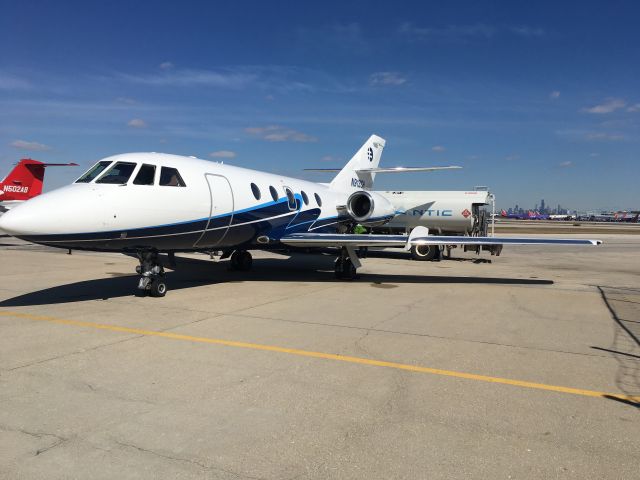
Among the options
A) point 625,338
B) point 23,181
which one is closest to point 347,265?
point 625,338

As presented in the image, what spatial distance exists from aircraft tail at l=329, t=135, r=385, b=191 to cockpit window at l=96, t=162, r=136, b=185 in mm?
10446

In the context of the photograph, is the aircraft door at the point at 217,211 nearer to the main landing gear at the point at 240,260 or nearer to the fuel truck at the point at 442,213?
the main landing gear at the point at 240,260

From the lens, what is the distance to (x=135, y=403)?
14.8ft

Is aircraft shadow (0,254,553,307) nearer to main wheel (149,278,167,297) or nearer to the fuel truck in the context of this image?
main wheel (149,278,167,297)

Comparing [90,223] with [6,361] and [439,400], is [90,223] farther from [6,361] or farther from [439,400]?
[439,400]

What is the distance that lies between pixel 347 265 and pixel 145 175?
670 centimetres

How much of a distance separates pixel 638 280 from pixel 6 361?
56.1ft

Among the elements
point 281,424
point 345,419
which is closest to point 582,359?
point 345,419

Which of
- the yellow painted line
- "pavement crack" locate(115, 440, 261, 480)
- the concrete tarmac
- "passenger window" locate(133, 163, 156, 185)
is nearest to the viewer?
"pavement crack" locate(115, 440, 261, 480)

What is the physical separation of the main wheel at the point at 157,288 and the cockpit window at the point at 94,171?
2.39 m

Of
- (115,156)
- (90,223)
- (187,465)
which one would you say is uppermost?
(115,156)

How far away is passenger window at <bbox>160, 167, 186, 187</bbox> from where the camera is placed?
980cm

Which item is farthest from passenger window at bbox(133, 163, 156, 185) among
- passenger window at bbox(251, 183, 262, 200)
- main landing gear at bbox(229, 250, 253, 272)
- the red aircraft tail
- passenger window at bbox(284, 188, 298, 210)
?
the red aircraft tail

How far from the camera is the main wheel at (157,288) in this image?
32.6 feet
